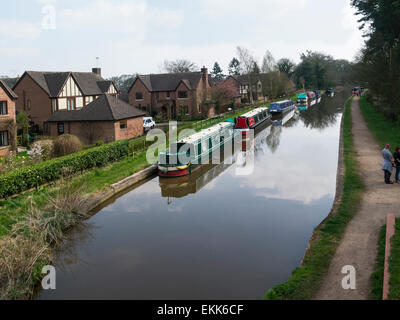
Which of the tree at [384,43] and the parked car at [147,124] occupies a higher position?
the tree at [384,43]

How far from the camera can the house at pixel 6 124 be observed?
84.8 feet

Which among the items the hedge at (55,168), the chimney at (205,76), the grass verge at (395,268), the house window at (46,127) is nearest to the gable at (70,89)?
the house window at (46,127)

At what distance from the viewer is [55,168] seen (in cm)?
1827

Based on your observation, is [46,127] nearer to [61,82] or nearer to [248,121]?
[61,82]

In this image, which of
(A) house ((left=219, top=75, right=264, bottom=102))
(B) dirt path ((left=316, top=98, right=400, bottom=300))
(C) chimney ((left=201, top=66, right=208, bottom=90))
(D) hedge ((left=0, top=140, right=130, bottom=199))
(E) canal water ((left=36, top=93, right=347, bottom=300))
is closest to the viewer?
(B) dirt path ((left=316, top=98, right=400, bottom=300))

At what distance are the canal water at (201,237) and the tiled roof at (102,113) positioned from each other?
39.5 feet

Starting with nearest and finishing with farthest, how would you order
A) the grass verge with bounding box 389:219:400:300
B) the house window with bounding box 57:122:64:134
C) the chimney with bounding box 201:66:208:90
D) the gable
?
the grass verge with bounding box 389:219:400:300
the house window with bounding box 57:122:64:134
the gable
the chimney with bounding box 201:66:208:90

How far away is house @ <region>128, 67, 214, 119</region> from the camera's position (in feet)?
161

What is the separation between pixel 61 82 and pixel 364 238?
33564 mm

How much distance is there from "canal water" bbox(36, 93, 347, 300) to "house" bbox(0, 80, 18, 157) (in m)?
11.4

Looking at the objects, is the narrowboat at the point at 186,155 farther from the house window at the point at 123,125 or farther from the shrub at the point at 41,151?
the house window at the point at 123,125

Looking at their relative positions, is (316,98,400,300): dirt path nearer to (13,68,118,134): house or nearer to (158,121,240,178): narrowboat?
(158,121,240,178): narrowboat

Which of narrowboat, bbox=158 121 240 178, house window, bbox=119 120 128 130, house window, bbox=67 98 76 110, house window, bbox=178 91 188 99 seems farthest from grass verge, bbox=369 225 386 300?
house window, bbox=178 91 188 99
